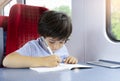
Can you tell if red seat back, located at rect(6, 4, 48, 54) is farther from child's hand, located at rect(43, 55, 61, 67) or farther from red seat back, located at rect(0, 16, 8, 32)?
child's hand, located at rect(43, 55, 61, 67)

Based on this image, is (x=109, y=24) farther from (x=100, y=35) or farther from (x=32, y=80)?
(x=32, y=80)

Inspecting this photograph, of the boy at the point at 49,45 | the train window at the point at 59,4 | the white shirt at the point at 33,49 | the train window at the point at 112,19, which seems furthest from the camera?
the train window at the point at 59,4

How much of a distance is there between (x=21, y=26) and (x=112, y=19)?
52 centimetres

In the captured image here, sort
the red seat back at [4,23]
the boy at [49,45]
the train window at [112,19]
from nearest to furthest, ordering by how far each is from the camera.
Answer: the boy at [49,45]
the train window at [112,19]
the red seat back at [4,23]

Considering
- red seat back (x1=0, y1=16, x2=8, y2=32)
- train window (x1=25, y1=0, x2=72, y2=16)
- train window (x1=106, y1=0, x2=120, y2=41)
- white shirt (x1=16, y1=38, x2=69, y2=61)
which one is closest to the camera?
white shirt (x1=16, y1=38, x2=69, y2=61)

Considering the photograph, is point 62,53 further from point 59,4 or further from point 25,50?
point 59,4

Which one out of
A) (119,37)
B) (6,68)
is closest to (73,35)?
(119,37)

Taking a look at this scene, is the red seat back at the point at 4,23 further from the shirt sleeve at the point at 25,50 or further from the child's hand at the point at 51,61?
the child's hand at the point at 51,61

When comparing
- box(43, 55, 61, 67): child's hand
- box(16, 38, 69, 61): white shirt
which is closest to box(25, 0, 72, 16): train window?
box(16, 38, 69, 61): white shirt

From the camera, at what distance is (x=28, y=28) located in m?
1.38

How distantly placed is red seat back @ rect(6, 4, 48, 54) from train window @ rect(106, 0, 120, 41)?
16.2 inches

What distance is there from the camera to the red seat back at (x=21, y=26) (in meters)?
1.33

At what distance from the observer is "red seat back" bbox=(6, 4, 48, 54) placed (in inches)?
52.2

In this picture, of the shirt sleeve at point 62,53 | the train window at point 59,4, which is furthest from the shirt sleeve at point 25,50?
the train window at point 59,4
